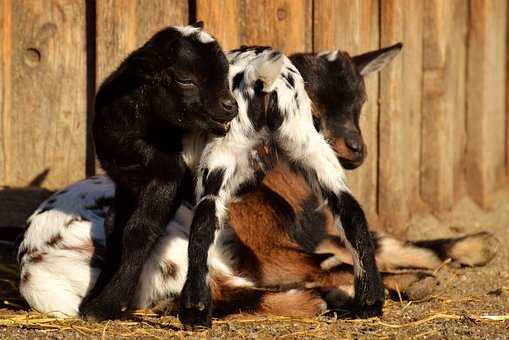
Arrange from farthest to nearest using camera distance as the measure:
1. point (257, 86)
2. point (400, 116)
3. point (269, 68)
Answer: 1. point (400, 116)
2. point (257, 86)
3. point (269, 68)

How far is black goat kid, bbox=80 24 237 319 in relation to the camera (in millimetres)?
5426

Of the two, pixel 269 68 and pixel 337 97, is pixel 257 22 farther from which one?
pixel 269 68

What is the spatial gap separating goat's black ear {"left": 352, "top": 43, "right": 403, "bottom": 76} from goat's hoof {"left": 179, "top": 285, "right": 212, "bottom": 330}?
8.18ft

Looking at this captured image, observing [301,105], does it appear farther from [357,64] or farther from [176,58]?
[357,64]

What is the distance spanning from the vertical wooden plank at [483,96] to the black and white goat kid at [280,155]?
12.8ft

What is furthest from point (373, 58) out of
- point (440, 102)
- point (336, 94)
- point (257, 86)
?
point (257, 86)

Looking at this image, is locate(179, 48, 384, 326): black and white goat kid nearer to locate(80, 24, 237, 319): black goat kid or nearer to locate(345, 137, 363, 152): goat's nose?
locate(80, 24, 237, 319): black goat kid

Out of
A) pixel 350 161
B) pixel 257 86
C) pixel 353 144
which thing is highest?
pixel 257 86

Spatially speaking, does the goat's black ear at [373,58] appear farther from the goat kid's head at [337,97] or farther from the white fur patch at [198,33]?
the white fur patch at [198,33]

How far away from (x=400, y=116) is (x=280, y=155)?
2.66 metres

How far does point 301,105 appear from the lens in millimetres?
5613

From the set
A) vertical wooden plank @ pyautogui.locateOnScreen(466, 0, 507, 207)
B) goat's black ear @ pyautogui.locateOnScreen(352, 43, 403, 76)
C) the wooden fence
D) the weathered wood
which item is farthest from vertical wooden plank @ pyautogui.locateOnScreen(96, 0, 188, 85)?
vertical wooden plank @ pyautogui.locateOnScreen(466, 0, 507, 207)

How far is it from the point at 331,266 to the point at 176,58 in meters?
1.53

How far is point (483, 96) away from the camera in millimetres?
9320
